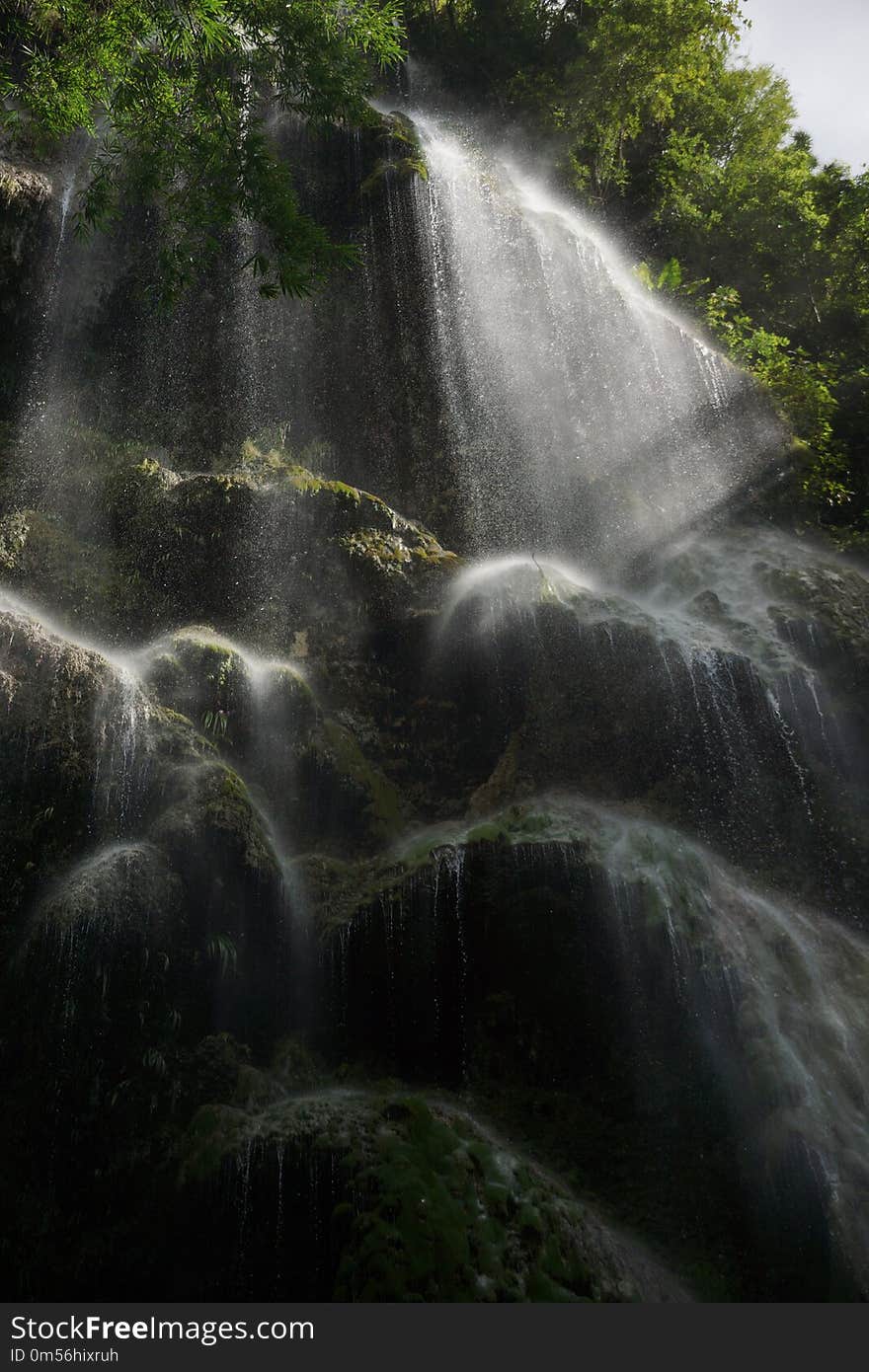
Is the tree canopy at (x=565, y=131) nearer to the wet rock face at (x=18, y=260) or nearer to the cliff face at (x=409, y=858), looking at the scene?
the wet rock face at (x=18, y=260)

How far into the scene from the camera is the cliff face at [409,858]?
507 centimetres

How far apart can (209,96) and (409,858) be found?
23.1 ft

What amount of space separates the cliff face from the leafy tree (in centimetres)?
276

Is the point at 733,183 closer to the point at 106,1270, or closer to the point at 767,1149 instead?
the point at 767,1149

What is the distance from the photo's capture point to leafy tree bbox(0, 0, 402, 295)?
7098mm

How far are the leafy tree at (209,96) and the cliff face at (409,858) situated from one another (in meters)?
2.76

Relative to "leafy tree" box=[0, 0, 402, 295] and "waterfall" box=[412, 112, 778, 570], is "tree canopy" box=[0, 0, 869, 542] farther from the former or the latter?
"waterfall" box=[412, 112, 778, 570]

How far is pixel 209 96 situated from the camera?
7438 millimetres

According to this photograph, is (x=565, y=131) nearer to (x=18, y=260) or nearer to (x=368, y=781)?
(x=18, y=260)

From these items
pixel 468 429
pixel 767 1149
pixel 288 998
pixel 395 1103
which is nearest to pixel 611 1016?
pixel 767 1149

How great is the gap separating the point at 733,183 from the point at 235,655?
583 inches

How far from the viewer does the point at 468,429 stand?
36.4 ft

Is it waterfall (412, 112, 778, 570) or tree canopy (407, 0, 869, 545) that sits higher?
tree canopy (407, 0, 869, 545)

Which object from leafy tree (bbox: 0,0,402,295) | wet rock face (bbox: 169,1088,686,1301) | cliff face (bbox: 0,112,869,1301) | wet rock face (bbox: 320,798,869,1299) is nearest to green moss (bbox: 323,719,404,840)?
cliff face (bbox: 0,112,869,1301)
